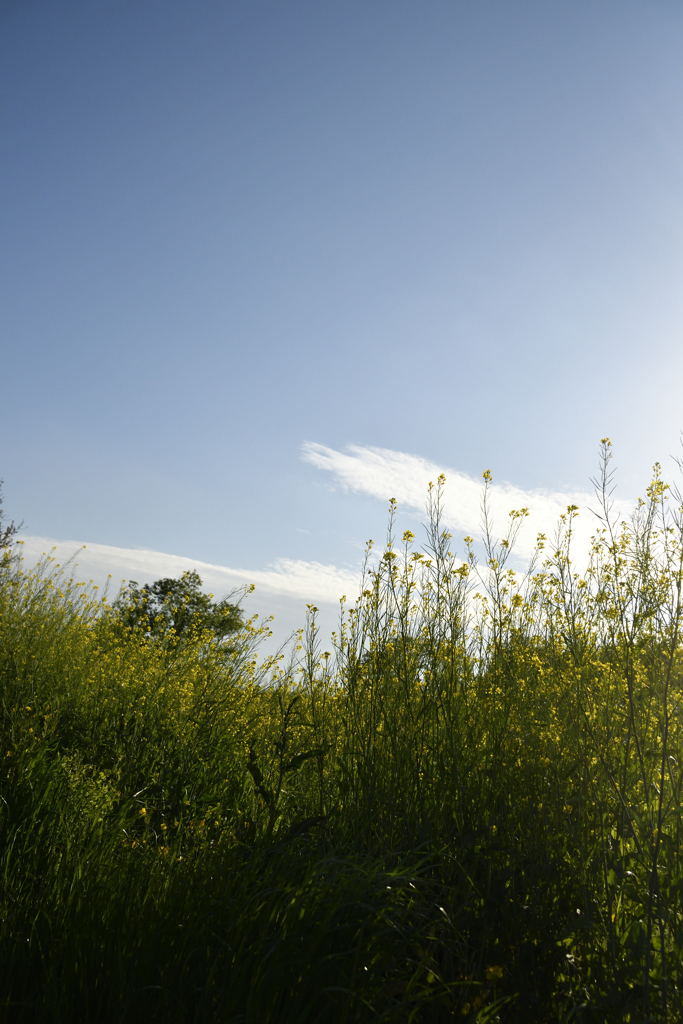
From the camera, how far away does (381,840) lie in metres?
2.23

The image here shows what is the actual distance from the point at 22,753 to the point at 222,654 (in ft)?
5.59

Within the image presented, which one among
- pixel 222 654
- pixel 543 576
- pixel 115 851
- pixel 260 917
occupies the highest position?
pixel 543 576

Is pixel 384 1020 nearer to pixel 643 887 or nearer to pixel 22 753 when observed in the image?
pixel 643 887

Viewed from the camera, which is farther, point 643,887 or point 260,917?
point 643,887

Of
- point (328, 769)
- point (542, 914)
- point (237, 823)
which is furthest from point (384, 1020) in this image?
point (328, 769)

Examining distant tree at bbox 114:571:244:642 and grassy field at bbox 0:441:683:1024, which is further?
distant tree at bbox 114:571:244:642

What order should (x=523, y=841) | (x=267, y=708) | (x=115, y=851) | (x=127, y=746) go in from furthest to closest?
1. (x=267, y=708)
2. (x=127, y=746)
3. (x=115, y=851)
4. (x=523, y=841)

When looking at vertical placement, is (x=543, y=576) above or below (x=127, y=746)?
above

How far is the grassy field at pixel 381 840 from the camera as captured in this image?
158 cm

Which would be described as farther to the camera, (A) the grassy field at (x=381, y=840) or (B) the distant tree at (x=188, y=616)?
(B) the distant tree at (x=188, y=616)

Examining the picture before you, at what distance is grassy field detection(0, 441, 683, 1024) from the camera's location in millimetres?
1575

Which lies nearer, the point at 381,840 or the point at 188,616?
the point at 381,840

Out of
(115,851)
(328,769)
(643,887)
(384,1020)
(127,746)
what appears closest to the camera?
(384,1020)

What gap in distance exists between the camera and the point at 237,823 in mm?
2900
